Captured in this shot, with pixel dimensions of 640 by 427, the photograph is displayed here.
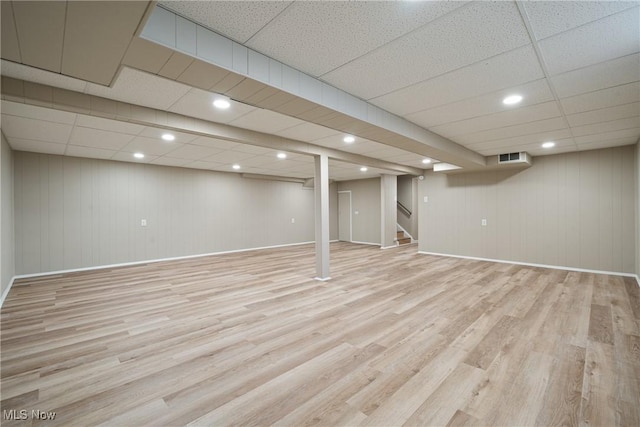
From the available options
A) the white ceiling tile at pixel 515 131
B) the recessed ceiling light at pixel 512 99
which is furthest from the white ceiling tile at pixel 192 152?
the recessed ceiling light at pixel 512 99

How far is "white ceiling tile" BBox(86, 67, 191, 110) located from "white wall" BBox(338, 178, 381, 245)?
804 cm

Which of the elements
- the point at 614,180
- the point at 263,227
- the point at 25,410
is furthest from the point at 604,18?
the point at 263,227

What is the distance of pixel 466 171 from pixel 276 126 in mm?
5310

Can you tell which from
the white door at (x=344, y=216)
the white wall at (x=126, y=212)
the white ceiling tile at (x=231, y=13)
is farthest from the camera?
the white door at (x=344, y=216)

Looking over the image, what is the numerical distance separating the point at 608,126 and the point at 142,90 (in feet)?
19.4

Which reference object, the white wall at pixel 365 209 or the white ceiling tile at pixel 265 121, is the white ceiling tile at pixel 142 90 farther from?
the white wall at pixel 365 209

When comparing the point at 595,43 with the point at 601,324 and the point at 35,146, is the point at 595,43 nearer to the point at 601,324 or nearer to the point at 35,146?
the point at 601,324

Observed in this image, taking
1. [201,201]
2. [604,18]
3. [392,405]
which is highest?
[604,18]

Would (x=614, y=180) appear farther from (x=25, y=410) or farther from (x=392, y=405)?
(x=25, y=410)

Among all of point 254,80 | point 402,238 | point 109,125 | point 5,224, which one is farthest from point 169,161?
point 402,238

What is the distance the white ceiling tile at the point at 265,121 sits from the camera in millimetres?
3464

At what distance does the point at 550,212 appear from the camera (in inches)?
238

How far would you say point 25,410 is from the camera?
1777 mm

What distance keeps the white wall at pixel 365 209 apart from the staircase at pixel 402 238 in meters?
0.75
